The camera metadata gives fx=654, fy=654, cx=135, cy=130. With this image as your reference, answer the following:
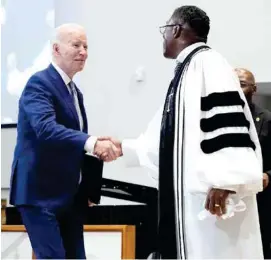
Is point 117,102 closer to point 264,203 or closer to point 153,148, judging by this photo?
point 264,203

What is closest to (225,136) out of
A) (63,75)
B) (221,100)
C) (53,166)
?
(221,100)

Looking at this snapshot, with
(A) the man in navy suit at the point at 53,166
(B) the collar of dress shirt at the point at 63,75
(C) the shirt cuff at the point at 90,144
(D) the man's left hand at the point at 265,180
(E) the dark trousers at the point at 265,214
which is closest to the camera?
(A) the man in navy suit at the point at 53,166

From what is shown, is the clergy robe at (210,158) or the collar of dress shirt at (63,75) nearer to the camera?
the clergy robe at (210,158)

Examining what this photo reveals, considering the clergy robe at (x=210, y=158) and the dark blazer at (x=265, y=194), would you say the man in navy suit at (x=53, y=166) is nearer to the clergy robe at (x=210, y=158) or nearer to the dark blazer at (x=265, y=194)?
the clergy robe at (x=210, y=158)

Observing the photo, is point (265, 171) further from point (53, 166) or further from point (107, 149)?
point (53, 166)

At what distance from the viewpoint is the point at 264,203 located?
3.39 m

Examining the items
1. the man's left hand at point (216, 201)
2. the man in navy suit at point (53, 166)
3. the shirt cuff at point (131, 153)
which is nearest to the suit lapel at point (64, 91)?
the man in navy suit at point (53, 166)

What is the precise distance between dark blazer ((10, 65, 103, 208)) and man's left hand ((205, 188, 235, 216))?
0.75 metres

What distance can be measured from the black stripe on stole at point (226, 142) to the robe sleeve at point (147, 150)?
414 millimetres

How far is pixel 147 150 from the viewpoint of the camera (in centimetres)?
287

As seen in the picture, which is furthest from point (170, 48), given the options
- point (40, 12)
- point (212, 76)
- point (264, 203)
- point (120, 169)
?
point (40, 12)

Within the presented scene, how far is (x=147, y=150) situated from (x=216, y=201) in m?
0.58

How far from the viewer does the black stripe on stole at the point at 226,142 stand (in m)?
2.41

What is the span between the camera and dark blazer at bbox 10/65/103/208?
285 centimetres
